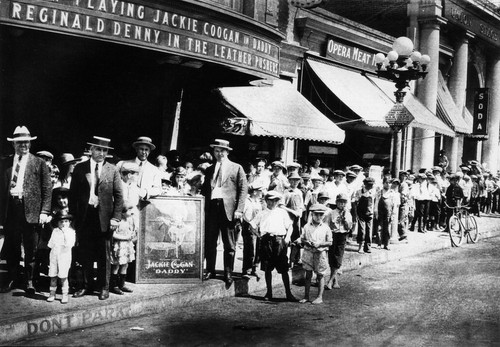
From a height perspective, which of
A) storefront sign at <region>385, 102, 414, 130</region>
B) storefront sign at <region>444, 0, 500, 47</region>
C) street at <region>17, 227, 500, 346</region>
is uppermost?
storefront sign at <region>444, 0, 500, 47</region>

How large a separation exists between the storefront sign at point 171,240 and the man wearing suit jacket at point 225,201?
0.22m

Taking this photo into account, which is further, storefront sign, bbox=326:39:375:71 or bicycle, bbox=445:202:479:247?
storefront sign, bbox=326:39:375:71

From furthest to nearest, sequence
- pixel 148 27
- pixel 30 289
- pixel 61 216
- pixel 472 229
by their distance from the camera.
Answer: pixel 472 229, pixel 148 27, pixel 30 289, pixel 61 216

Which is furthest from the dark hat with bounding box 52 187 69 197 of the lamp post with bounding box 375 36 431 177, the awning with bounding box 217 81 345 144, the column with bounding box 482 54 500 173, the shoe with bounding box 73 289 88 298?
the column with bounding box 482 54 500 173

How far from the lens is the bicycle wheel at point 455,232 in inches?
562

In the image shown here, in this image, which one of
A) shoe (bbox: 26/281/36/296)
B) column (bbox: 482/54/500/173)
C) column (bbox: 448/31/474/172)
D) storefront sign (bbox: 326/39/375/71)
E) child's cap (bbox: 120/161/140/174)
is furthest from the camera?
column (bbox: 482/54/500/173)

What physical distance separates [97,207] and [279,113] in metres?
7.70

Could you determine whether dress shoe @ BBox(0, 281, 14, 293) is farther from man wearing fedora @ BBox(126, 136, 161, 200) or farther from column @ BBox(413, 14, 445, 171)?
column @ BBox(413, 14, 445, 171)

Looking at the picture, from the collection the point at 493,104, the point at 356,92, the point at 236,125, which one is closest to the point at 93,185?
the point at 236,125

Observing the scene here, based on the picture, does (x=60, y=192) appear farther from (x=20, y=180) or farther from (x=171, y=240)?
(x=171, y=240)

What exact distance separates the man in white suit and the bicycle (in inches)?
349

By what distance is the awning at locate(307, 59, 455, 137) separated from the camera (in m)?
17.5

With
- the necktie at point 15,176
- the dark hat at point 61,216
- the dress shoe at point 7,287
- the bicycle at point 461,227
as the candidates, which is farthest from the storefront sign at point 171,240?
the bicycle at point 461,227

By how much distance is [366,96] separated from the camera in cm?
1898
